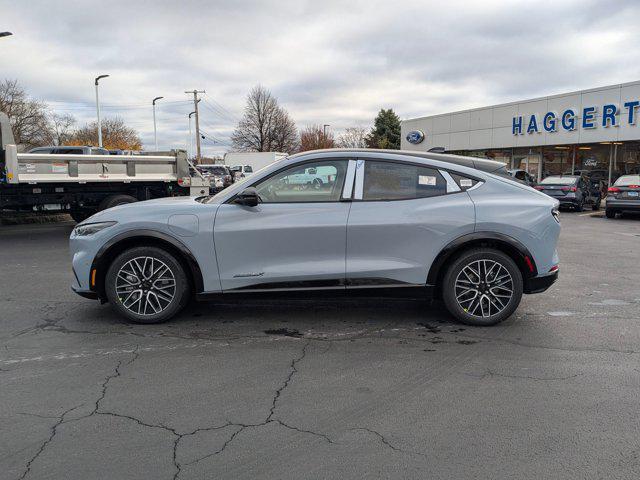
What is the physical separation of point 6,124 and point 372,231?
9.80m

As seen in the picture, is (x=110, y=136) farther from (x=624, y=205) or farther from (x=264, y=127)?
(x=624, y=205)

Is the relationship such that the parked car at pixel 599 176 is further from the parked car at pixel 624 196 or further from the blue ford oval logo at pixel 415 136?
the blue ford oval logo at pixel 415 136

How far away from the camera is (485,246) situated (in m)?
5.09

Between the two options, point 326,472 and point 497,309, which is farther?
point 497,309

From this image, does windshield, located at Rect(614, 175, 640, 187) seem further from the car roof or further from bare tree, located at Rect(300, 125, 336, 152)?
bare tree, located at Rect(300, 125, 336, 152)

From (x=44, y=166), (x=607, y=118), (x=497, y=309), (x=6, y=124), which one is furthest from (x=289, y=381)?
(x=607, y=118)

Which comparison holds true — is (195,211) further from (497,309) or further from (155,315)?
(497,309)

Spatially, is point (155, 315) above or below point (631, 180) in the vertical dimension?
below

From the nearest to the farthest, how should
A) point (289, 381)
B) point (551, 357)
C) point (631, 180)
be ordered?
point (289, 381), point (551, 357), point (631, 180)

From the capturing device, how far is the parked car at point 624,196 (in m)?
16.9

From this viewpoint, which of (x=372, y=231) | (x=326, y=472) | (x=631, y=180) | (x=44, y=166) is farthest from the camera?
(x=631, y=180)

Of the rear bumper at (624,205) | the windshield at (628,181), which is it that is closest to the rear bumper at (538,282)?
the rear bumper at (624,205)

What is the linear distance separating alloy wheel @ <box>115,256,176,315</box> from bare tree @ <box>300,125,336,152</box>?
7263 centimetres

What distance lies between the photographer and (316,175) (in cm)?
507
